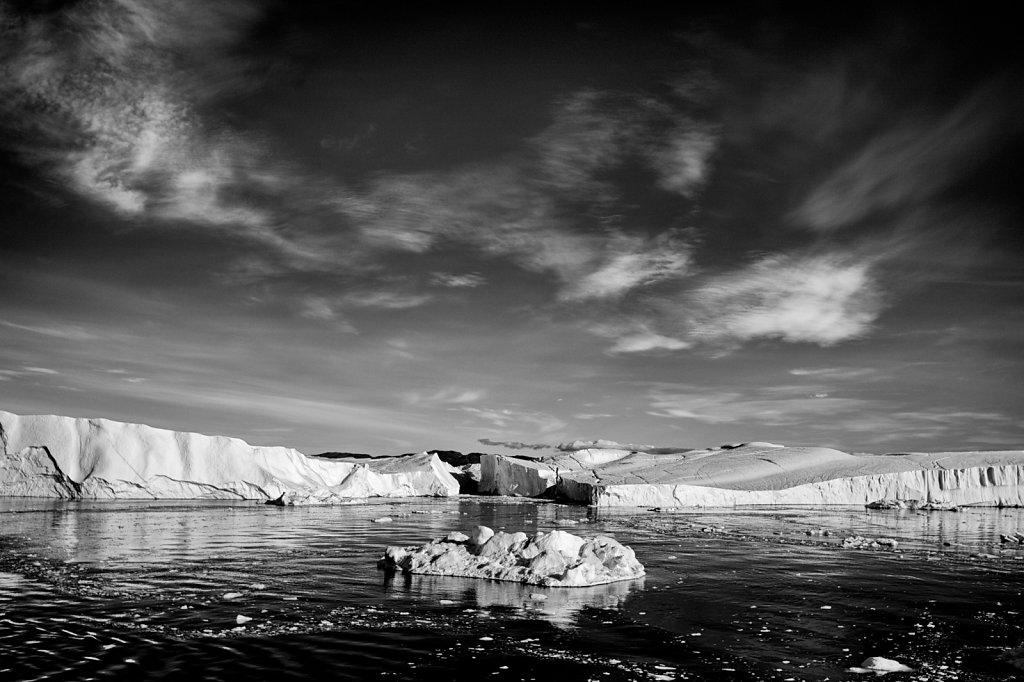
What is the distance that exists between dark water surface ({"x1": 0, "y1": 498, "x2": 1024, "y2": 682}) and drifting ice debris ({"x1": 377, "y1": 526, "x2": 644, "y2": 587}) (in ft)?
1.76

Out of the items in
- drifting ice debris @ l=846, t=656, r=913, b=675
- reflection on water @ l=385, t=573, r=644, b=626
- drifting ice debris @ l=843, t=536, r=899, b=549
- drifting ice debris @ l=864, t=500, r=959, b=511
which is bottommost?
drifting ice debris @ l=864, t=500, r=959, b=511

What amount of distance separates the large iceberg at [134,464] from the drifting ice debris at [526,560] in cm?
2795

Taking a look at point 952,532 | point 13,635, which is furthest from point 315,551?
point 952,532

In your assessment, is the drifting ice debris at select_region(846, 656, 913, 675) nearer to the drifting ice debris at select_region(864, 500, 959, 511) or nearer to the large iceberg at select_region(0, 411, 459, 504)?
the large iceberg at select_region(0, 411, 459, 504)

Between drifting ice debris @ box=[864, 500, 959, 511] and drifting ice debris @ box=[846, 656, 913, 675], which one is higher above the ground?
drifting ice debris @ box=[846, 656, 913, 675]

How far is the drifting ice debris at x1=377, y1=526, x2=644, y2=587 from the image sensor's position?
45.6ft

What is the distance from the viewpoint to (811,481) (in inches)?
1977

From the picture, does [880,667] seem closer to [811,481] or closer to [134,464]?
[134,464]

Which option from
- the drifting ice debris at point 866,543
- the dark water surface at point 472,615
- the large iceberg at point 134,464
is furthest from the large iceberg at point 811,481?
the dark water surface at point 472,615

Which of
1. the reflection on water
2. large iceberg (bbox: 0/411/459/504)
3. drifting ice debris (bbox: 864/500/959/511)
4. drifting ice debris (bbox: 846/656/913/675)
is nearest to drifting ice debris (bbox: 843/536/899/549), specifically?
the reflection on water

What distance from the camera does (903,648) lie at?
371 inches

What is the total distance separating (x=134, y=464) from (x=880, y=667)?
132 ft

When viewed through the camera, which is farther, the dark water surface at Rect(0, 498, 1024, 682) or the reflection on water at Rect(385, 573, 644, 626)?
the reflection on water at Rect(385, 573, 644, 626)

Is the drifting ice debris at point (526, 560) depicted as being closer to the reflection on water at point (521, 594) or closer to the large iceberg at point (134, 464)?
the reflection on water at point (521, 594)
